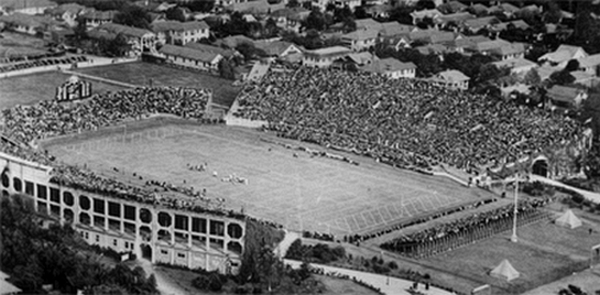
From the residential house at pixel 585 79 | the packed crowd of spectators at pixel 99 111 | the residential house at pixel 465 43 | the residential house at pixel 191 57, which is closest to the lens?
the packed crowd of spectators at pixel 99 111

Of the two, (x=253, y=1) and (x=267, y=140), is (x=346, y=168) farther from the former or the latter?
(x=253, y=1)

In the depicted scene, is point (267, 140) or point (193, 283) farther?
point (267, 140)

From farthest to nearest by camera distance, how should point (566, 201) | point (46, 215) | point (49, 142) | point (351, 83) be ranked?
1. point (351, 83)
2. point (49, 142)
3. point (566, 201)
4. point (46, 215)

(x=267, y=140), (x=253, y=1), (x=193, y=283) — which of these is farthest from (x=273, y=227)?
(x=253, y=1)

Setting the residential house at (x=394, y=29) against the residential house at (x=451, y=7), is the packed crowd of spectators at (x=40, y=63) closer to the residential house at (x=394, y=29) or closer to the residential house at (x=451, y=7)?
the residential house at (x=394, y=29)

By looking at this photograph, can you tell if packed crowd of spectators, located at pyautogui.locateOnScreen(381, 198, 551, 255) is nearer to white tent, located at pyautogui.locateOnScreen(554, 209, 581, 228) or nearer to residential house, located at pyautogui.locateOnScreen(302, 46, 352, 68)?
white tent, located at pyautogui.locateOnScreen(554, 209, 581, 228)

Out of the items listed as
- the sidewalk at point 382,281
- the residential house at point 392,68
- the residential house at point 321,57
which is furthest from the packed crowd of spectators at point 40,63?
the sidewalk at point 382,281

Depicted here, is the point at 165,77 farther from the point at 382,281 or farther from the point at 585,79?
the point at 382,281
